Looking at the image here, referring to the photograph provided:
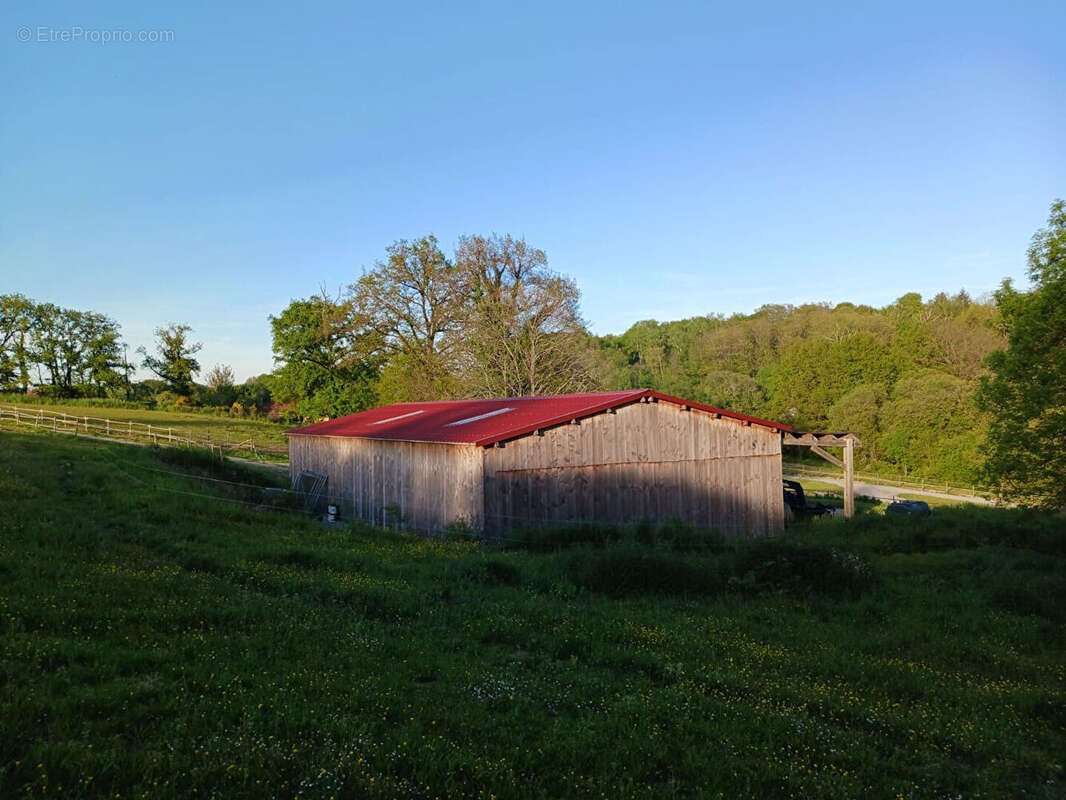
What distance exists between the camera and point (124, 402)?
2640 inches

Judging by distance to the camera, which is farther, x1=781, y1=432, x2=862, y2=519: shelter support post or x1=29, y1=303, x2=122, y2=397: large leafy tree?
x1=29, y1=303, x2=122, y2=397: large leafy tree

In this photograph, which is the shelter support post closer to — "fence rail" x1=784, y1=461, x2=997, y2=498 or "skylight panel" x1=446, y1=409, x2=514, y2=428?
"skylight panel" x1=446, y1=409, x2=514, y2=428

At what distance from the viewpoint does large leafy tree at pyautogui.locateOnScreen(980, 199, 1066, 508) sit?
Answer: 2183 centimetres

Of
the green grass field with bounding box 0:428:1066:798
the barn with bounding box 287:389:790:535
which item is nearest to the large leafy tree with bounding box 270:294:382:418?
the barn with bounding box 287:389:790:535

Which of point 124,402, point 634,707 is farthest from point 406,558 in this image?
point 124,402

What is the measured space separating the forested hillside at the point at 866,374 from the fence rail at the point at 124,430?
25.1 meters

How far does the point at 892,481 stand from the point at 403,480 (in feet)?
136

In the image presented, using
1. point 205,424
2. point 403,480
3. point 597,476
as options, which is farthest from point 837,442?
point 205,424

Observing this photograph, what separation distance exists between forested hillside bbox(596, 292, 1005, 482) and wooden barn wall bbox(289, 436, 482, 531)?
23.6m

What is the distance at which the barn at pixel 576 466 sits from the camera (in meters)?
18.1

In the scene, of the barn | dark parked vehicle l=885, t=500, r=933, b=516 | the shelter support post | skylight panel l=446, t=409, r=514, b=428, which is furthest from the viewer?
dark parked vehicle l=885, t=500, r=933, b=516

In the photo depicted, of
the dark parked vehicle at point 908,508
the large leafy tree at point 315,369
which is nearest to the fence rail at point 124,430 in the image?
the large leafy tree at point 315,369

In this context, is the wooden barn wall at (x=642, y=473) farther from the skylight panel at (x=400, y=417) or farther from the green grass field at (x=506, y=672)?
the skylight panel at (x=400, y=417)

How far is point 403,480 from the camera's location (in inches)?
839
